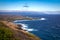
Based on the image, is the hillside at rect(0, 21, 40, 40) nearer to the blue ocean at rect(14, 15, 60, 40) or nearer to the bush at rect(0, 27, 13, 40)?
the bush at rect(0, 27, 13, 40)

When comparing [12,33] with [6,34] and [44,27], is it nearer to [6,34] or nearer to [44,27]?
[6,34]

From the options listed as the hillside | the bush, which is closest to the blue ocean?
the hillside

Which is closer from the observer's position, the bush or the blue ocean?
the bush

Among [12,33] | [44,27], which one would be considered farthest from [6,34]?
[44,27]

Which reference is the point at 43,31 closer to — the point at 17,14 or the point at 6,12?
the point at 17,14

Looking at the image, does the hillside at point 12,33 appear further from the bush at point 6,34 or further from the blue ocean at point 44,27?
the blue ocean at point 44,27
